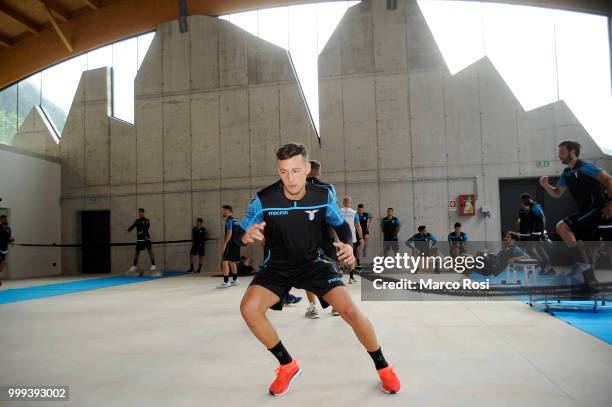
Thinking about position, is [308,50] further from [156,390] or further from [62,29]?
[156,390]

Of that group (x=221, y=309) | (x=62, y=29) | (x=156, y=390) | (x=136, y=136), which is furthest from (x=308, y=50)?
(x=156, y=390)

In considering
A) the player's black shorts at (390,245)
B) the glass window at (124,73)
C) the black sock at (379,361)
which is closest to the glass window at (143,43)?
the glass window at (124,73)

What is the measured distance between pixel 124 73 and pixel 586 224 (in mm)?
15897

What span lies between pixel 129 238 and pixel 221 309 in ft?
33.3

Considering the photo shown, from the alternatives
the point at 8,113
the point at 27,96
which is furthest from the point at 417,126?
the point at 8,113

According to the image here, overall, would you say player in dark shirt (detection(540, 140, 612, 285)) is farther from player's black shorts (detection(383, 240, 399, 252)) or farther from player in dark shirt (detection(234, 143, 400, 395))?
player's black shorts (detection(383, 240, 399, 252))

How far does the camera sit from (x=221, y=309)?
6.27 m

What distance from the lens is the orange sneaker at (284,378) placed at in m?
2.74

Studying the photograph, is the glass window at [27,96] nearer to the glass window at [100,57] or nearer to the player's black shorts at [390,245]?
the glass window at [100,57]

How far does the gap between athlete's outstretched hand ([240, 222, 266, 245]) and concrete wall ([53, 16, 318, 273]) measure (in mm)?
11333

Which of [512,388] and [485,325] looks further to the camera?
[485,325]

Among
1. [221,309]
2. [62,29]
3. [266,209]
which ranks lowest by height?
[221,309]

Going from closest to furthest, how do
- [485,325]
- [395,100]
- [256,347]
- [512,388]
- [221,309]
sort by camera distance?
[512,388], [256,347], [485,325], [221,309], [395,100]

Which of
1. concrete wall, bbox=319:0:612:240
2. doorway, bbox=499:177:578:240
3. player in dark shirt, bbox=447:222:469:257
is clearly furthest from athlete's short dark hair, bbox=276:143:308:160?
doorway, bbox=499:177:578:240
